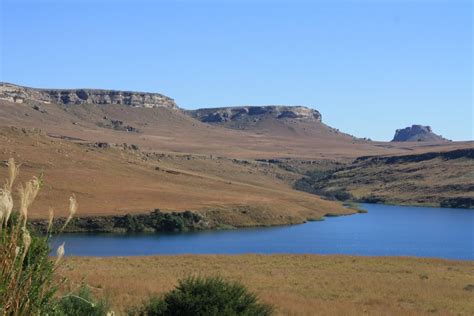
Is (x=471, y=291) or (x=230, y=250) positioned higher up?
(x=471, y=291)

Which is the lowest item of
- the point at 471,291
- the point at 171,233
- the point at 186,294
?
the point at 171,233

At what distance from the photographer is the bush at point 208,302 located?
41.1ft

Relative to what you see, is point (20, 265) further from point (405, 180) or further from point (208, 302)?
point (405, 180)

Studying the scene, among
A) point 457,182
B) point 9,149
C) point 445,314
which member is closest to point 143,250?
point 445,314

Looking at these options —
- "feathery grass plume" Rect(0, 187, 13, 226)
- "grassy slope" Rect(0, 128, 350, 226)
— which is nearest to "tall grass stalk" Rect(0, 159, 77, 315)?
"feathery grass plume" Rect(0, 187, 13, 226)

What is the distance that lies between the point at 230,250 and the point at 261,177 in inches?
3763

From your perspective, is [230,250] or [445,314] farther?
[230,250]

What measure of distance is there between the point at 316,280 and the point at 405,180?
117 meters

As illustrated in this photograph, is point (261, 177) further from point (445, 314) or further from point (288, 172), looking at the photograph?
point (445, 314)

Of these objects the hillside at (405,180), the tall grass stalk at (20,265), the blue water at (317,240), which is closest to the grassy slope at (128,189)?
the blue water at (317,240)

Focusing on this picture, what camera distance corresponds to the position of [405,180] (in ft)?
463

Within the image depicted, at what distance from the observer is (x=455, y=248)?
2235 inches

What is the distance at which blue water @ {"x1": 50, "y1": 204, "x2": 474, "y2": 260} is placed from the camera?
52.8m

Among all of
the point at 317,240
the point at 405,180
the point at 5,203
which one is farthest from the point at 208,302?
the point at 405,180
